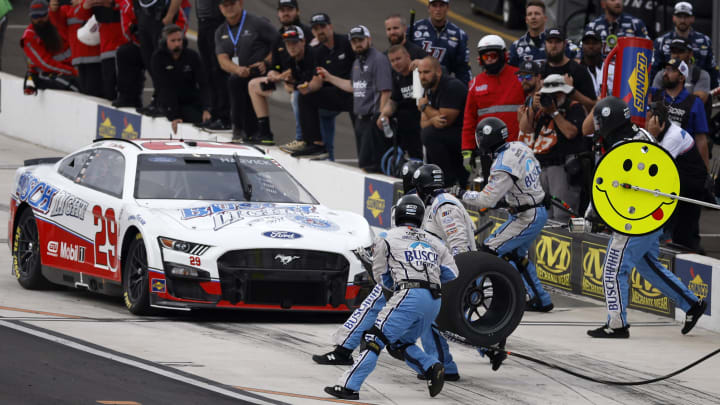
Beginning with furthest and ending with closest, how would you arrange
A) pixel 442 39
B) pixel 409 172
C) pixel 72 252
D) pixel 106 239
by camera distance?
pixel 442 39 → pixel 72 252 → pixel 106 239 → pixel 409 172

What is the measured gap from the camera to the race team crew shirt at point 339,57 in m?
15.9

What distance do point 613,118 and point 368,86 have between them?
5.00 meters

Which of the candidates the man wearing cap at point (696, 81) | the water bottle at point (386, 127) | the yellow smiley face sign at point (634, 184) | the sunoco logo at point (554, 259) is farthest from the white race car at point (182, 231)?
the man wearing cap at point (696, 81)

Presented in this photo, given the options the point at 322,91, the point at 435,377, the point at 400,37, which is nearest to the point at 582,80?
the point at 400,37

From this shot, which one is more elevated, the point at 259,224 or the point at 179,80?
the point at 179,80

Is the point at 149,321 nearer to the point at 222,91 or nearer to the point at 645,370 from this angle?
the point at 645,370

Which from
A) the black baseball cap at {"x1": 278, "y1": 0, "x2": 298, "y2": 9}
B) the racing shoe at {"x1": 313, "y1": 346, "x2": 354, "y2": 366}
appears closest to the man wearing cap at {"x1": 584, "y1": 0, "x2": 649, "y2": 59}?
the black baseball cap at {"x1": 278, "y1": 0, "x2": 298, "y2": 9}

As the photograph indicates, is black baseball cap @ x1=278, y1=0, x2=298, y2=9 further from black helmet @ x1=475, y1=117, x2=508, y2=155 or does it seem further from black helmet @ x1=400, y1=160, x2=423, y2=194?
black helmet @ x1=400, y1=160, x2=423, y2=194

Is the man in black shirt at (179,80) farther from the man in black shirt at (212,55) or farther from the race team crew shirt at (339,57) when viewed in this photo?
the race team crew shirt at (339,57)

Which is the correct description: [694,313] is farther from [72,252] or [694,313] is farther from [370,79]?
[370,79]

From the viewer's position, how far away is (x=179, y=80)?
1794 centimetres

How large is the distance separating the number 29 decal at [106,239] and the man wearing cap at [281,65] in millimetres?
5412

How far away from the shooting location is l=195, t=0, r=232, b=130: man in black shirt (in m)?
17.9

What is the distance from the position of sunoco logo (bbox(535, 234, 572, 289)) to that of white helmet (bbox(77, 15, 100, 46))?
31.6 ft
